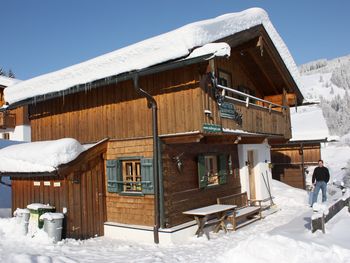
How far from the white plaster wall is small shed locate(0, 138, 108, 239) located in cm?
544

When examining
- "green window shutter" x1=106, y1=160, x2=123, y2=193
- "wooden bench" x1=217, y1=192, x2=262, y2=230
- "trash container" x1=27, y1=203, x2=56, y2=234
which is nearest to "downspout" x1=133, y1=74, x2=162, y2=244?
"green window shutter" x1=106, y1=160, x2=123, y2=193

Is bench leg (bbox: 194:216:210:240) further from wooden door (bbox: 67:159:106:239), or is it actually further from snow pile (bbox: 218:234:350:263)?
wooden door (bbox: 67:159:106:239)

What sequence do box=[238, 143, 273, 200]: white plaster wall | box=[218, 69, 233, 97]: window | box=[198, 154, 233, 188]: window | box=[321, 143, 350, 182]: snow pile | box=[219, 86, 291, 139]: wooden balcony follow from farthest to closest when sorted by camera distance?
box=[321, 143, 350, 182]: snow pile → box=[238, 143, 273, 200]: white plaster wall → box=[218, 69, 233, 97]: window → box=[198, 154, 233, 188]: window → box=[219, 86, 291, 139]: wooden balcony

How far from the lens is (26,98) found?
12.7 metres

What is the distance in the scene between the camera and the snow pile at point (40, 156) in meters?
9.95

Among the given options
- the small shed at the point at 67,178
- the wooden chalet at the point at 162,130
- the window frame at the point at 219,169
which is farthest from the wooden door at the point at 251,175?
the small shed at the point at 67,178

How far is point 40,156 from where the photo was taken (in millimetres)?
10312

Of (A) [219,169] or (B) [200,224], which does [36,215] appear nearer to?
(B) [200,224]

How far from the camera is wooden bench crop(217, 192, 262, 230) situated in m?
11.3

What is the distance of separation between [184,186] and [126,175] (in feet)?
5.76

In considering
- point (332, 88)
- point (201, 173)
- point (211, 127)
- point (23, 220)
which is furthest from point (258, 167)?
point (332, 88)

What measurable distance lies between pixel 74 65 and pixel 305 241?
8.80 m

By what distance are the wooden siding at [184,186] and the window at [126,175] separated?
2.27 ft

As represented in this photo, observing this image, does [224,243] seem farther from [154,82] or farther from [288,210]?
[288,210]
